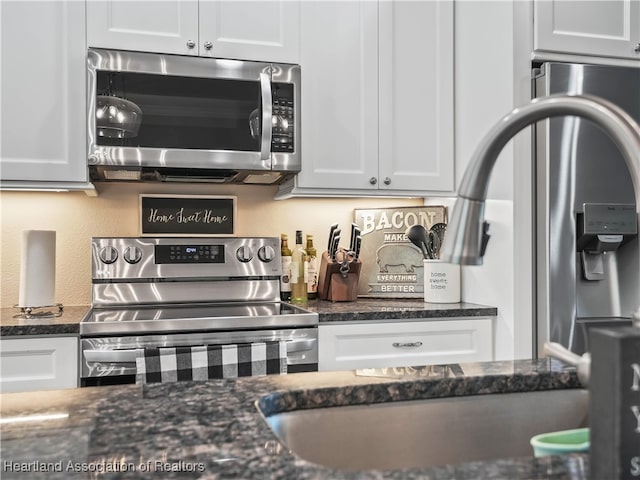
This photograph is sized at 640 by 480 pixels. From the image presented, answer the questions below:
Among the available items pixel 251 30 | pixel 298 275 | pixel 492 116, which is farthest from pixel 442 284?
pixel 251 30

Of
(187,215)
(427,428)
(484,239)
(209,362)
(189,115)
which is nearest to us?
(484,239)

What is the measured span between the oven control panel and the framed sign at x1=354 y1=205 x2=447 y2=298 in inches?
18.1

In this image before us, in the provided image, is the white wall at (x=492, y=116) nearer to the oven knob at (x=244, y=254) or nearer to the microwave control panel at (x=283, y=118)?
the microwave control panel at (x=283, y=118)

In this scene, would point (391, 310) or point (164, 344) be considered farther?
point (391, 310)

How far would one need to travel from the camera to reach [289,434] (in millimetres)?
1003

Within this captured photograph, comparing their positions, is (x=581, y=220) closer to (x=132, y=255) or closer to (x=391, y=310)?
(x=391, y=310)

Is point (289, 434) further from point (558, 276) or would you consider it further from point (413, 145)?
point (413, 145)

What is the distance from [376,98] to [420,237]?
0.65m

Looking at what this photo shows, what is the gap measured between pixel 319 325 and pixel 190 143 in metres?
0.86

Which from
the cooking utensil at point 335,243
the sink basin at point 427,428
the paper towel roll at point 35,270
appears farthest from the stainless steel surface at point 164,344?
the sink basin at point 427,428

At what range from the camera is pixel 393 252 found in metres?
2.96

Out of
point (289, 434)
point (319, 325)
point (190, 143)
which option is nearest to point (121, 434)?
point (289, 434)

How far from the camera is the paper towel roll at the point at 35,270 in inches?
90.8

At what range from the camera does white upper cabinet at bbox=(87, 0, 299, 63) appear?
7.93 ft
